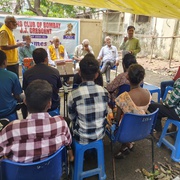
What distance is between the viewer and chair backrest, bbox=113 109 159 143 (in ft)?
6.32

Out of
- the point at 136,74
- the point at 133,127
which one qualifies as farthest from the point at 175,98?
the point at 133,127

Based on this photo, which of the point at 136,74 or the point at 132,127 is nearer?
the point at 132,127

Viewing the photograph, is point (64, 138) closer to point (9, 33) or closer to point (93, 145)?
point (93, 145)

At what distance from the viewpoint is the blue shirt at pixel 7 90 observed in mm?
2201

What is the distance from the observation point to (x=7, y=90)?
224 centimetres

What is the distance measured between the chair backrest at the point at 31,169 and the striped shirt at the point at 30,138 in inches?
2.7

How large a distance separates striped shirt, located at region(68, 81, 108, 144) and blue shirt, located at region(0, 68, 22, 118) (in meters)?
0.85

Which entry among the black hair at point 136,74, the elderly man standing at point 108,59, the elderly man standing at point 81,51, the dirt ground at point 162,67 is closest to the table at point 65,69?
the black hair at point 136,74

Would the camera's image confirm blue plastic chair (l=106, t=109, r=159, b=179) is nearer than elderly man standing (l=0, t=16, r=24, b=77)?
Yes

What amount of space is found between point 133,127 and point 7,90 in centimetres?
153

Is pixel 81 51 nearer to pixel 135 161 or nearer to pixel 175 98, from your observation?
pixel 175 98

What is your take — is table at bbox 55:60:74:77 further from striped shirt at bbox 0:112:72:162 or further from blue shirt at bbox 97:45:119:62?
blue shirt at bbox 97:45:119:62

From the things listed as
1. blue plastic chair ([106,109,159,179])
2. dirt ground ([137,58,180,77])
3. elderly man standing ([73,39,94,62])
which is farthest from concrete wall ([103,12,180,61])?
blue plastic chair ([106,109,159,179])

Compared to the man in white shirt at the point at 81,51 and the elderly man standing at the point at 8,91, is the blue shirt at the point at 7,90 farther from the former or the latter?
the man in white shirt at the point at 81,51
